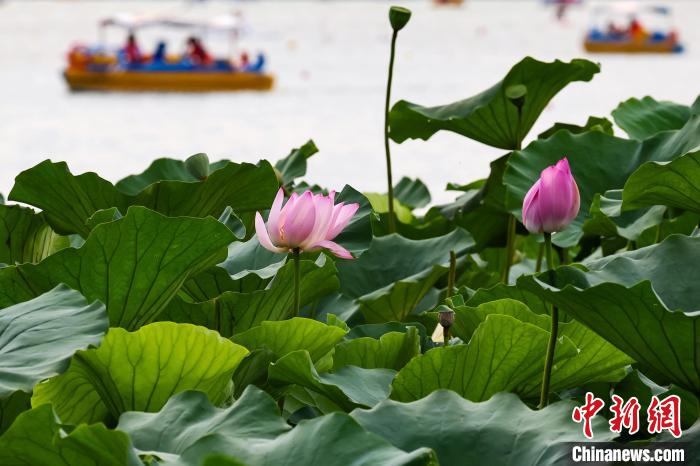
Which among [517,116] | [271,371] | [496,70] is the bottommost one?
[496,70]

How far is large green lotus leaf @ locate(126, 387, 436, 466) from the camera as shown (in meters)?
0.66

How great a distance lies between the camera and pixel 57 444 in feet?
2.15

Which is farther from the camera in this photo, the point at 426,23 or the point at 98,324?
the point at 426,23

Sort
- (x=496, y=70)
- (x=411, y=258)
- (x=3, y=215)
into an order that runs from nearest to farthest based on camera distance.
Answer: (x=3, y=215), (x=411, y=258), (x=496, y=70)

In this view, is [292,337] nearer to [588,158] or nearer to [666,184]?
[666,184]

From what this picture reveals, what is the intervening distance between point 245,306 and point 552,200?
0.27m

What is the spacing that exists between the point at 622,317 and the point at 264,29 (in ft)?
92.1

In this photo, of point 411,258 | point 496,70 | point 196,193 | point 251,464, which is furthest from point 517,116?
point 496,70

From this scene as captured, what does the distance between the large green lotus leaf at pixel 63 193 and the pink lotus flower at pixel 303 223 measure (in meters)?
0.27

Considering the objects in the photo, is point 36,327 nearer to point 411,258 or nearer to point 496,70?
point 411,258

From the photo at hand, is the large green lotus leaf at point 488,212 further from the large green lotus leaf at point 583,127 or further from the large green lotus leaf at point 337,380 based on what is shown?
the large green lotus leaf at point 337,380

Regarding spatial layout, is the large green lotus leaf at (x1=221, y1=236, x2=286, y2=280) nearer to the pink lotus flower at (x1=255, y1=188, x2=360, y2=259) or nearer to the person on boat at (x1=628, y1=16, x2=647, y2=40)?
the pink lotus flower at (x1=255, y1=188, x2=360, y2=259)

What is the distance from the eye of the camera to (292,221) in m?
0.93

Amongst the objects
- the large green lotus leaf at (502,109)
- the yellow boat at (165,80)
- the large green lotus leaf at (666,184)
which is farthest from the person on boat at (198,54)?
the large green lotus leaf at (666,184)
